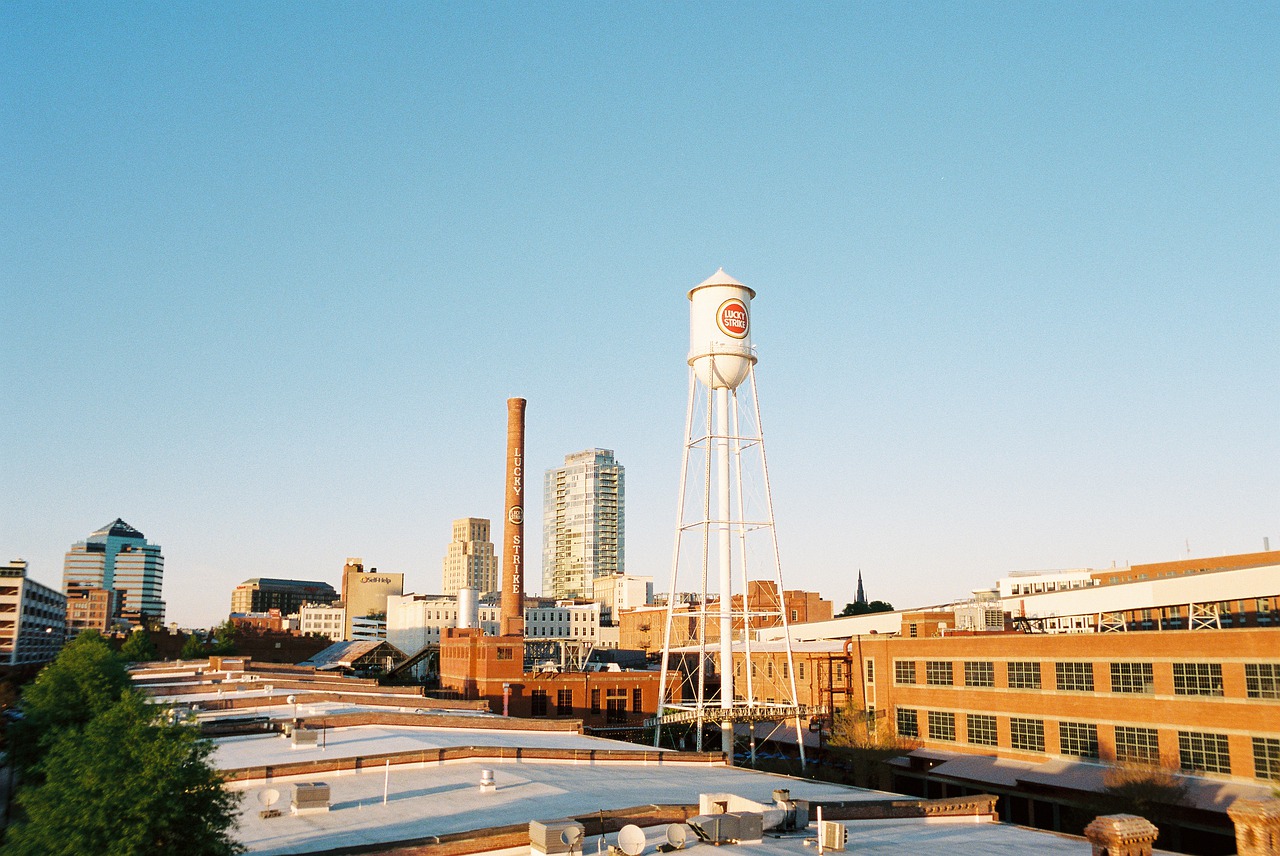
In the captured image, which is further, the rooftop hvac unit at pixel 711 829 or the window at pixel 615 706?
the window at pixel 615 706

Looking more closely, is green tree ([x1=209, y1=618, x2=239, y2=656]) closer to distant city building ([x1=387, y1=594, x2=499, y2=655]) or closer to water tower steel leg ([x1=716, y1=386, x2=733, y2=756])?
distant city building ([x1=387, y1=594, x2=499, y2=655])

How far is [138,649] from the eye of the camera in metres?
124

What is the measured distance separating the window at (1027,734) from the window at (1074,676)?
2733mm

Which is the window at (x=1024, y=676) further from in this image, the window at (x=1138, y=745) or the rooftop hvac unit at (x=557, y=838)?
the rooftop hvac unit at (x=557, y=838)

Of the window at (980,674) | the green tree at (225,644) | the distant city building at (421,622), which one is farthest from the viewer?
the distant city building at (421,622)

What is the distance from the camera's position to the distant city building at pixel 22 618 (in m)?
131

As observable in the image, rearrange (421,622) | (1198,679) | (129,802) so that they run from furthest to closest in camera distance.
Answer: (421,622) < (1198,679) < (129,802)

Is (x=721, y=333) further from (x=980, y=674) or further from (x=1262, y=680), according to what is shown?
(x=1262, y=680)

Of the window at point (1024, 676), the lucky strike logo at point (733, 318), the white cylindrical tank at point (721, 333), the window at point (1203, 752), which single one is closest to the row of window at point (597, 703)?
the white cylindrical tank at point (721, 333)

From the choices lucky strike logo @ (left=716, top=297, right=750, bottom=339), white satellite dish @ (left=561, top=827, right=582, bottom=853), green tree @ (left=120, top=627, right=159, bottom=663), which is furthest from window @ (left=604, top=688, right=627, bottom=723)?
white satellite dish @ (left=561, top=827, right=582, bottom=853)

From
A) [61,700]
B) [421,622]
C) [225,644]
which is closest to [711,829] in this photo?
[61,700]

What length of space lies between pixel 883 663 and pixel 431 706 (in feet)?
97.9

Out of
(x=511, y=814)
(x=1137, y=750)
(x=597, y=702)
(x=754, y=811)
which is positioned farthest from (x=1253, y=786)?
(x=597, y=702)

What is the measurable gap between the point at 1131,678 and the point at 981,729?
38.9 ft
